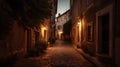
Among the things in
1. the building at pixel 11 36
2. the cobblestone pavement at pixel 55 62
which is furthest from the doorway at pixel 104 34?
the building at pixel 11 36

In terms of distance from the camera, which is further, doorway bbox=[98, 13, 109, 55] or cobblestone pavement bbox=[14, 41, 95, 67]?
doorway bbox=[98, 13, 109, 55]

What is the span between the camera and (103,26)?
1167cm

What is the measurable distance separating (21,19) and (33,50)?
3368 mm

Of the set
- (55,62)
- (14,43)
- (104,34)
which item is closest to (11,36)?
(14,43)

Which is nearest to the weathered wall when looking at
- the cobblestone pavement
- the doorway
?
the cobblestone pavement

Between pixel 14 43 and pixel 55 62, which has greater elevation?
pixel 14 43

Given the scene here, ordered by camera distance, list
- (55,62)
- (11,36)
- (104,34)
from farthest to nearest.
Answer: (104,34) → (55,62) → (11,36)

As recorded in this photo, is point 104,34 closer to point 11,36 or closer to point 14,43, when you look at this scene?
point 14,43

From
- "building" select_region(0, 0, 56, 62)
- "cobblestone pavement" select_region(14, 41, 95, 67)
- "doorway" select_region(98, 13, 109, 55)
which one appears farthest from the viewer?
"doorway" select_region(98, 13, 109, 55)

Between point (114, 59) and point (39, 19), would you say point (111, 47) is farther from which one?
point (39, 19)

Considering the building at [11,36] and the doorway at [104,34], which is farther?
the doorway at [104,34]

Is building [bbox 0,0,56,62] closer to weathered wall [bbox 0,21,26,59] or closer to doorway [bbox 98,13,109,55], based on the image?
weathered wall [bbox 0,21,26,59]

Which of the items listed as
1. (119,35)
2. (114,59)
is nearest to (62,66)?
(114,59)

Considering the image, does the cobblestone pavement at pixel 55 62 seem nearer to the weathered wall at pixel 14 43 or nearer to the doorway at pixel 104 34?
the weathered wall at pixel 14 43
